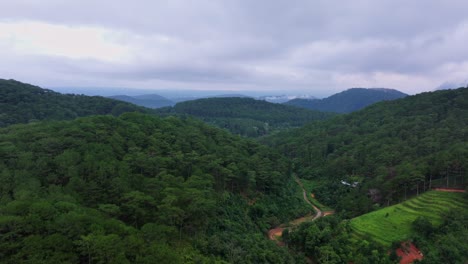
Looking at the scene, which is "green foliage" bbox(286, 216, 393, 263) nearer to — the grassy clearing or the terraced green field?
the terraced green field

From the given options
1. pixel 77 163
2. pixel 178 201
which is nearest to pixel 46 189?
pixel 77 163

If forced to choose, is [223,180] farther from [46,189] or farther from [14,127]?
[14,127]

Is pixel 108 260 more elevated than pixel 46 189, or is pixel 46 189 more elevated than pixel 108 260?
pixel 46 189

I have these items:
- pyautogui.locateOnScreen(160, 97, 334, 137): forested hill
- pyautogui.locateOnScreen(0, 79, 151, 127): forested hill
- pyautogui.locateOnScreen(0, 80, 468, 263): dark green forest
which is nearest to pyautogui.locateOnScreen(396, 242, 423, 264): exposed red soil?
pyautogui.locateOnScreen(0, 80, 468, 263): dark green forest

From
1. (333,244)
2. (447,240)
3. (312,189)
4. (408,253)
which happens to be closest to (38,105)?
(312,189)

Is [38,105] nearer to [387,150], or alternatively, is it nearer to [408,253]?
[387,150]

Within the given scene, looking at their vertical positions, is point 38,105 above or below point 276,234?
above

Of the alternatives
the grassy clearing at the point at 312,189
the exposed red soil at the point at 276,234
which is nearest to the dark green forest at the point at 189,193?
the exposed red soil at the point at 276,234
